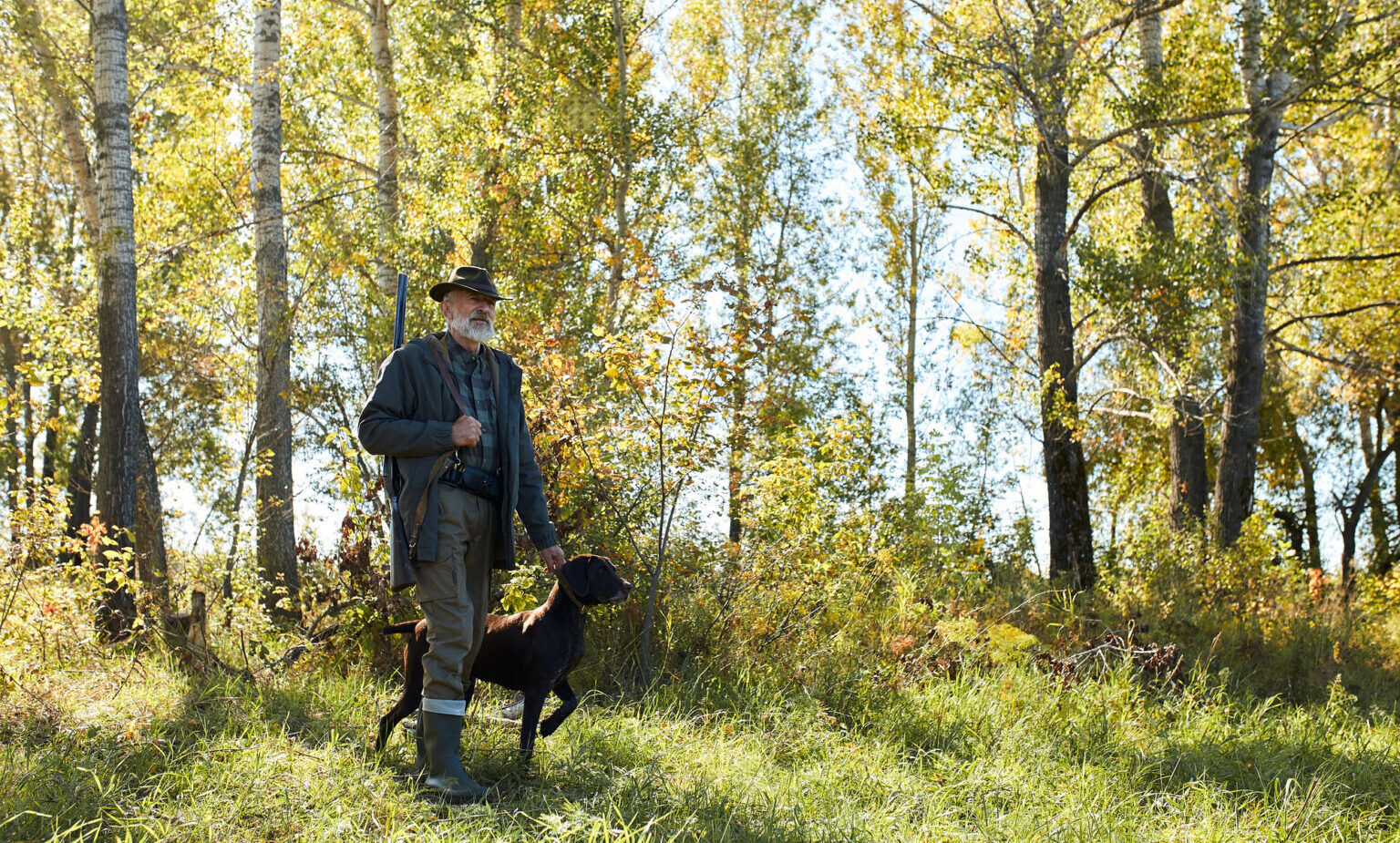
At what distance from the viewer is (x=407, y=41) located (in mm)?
16719

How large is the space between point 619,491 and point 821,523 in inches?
65.6

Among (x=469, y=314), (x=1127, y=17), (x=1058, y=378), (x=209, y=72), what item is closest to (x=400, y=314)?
(x=469, y=314)

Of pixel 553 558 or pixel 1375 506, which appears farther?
pixel 1375 506

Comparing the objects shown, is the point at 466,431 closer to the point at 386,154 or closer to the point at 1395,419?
the point at 386,154

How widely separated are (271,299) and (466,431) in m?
7.84

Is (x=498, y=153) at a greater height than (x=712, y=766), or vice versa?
(x=498, y=153)

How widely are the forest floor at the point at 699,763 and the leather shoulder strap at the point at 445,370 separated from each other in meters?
1.64

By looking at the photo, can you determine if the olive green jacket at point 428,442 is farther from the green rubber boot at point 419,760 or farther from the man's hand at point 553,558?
the green rubber boot at point 419,760

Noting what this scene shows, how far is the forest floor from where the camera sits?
4.52m

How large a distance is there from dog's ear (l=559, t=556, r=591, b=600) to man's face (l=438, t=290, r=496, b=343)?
1122 millimetres

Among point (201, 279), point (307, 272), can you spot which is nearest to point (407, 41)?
point (201, 279)

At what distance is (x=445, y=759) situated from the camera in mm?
4840

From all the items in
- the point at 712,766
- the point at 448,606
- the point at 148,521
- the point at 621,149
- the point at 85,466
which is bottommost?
the point at 712,766

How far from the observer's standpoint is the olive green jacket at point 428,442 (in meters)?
4.89
